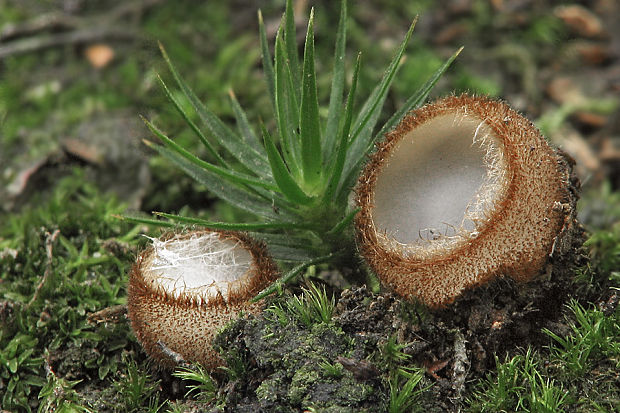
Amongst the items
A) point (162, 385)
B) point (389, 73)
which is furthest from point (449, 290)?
point (162, 385)

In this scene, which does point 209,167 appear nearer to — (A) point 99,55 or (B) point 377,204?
(B) point 377,204

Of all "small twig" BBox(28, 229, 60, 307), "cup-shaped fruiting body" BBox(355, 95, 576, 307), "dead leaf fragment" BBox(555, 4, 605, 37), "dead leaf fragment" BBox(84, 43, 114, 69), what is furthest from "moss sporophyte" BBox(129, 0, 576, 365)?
"dead leaf fragment" BBox(555, 4, 605, 37)

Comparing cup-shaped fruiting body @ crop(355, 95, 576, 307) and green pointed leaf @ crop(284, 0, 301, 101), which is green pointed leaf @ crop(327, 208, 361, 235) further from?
green pointed leaf @ crop(284, 0, 301, 101)

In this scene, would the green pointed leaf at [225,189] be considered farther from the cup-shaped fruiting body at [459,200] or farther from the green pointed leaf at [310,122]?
the cup-shaped fruiting body at [459,200]

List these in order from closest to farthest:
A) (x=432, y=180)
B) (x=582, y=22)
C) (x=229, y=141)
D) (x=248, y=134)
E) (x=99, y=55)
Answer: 1. (x=432, y=180)
2. (x=229, y=141)
3. (x=248, y=134)
4. (x=99, y=55)
5. (x=582, y=22)

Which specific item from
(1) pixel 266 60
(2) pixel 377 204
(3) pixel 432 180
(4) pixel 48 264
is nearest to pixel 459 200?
(3) pixel 432 180

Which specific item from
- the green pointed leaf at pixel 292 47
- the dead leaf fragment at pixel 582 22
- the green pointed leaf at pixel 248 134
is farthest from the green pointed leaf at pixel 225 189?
the dead leaf fragment at pixel 582 22
